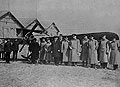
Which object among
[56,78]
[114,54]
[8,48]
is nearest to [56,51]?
[8,48]

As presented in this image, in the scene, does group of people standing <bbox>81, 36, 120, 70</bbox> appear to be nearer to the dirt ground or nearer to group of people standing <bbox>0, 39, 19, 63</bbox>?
the dirt ground

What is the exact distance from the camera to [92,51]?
464cm

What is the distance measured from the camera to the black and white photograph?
3.49 meters

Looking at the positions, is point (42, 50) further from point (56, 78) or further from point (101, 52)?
point (56, 78)

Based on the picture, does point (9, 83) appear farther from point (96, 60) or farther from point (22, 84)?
point (96, 60)

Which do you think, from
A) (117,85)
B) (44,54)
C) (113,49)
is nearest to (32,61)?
(44,54)

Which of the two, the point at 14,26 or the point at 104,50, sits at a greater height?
the point at 14,26

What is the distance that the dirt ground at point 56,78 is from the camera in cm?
334

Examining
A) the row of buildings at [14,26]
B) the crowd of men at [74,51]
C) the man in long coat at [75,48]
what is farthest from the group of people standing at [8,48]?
the man in long coat at [75,48]

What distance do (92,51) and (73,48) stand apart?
1.48 ft

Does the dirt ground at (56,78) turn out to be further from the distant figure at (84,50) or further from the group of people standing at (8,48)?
the group of people standing at (8,48)

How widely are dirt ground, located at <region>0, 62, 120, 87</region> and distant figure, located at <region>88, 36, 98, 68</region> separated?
24.5 inches

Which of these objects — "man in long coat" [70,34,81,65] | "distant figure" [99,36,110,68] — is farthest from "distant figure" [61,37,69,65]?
"distant figure" [99,36,110,68]

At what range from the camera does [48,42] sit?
17.2 feet
